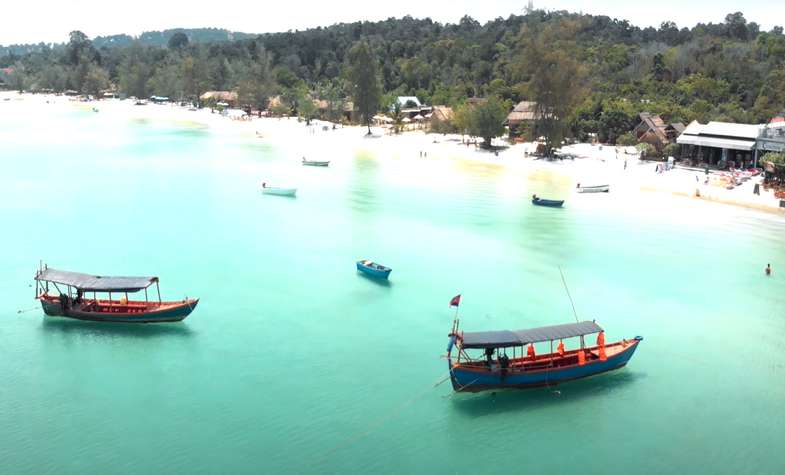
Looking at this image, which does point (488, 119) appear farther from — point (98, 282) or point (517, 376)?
point (517, 376)

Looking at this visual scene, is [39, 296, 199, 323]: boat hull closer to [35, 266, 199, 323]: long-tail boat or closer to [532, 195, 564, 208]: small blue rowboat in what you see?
[35, 266, 199, 323]: long-tail boat

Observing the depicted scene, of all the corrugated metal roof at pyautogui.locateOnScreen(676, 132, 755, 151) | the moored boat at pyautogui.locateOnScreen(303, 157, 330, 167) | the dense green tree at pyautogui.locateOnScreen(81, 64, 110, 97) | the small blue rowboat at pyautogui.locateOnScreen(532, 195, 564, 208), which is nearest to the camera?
the small blue rowboat at pyautogui.locateOnScreen(532, 195, 564, 208)

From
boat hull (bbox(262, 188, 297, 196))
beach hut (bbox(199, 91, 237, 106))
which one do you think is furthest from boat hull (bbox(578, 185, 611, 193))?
beach hut (bbox(199, 91, 237, 106))

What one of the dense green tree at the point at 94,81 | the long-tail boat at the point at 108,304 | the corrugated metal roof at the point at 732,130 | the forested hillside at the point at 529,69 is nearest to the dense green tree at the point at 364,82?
the forested hillside at the point at 529,69

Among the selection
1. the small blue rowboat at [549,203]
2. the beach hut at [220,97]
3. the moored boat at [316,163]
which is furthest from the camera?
the beach hut at [220,97]

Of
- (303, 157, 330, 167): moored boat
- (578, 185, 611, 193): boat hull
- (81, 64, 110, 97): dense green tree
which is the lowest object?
(578, 185, 611, 193): boat hull

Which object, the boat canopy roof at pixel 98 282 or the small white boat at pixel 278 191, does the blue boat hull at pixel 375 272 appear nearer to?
the boat canopy roof at pixel 98 282

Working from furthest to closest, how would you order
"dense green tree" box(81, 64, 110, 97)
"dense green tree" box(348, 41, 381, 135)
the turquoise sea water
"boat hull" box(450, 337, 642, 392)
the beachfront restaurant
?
"dense green tree" box(81, 64, 110, 97) < "dense green tree" box(348, 41, 381, 135) < the beachfront restaurant < "boat hull" box(450, 337, 642, 392) < the turquoise sea water
